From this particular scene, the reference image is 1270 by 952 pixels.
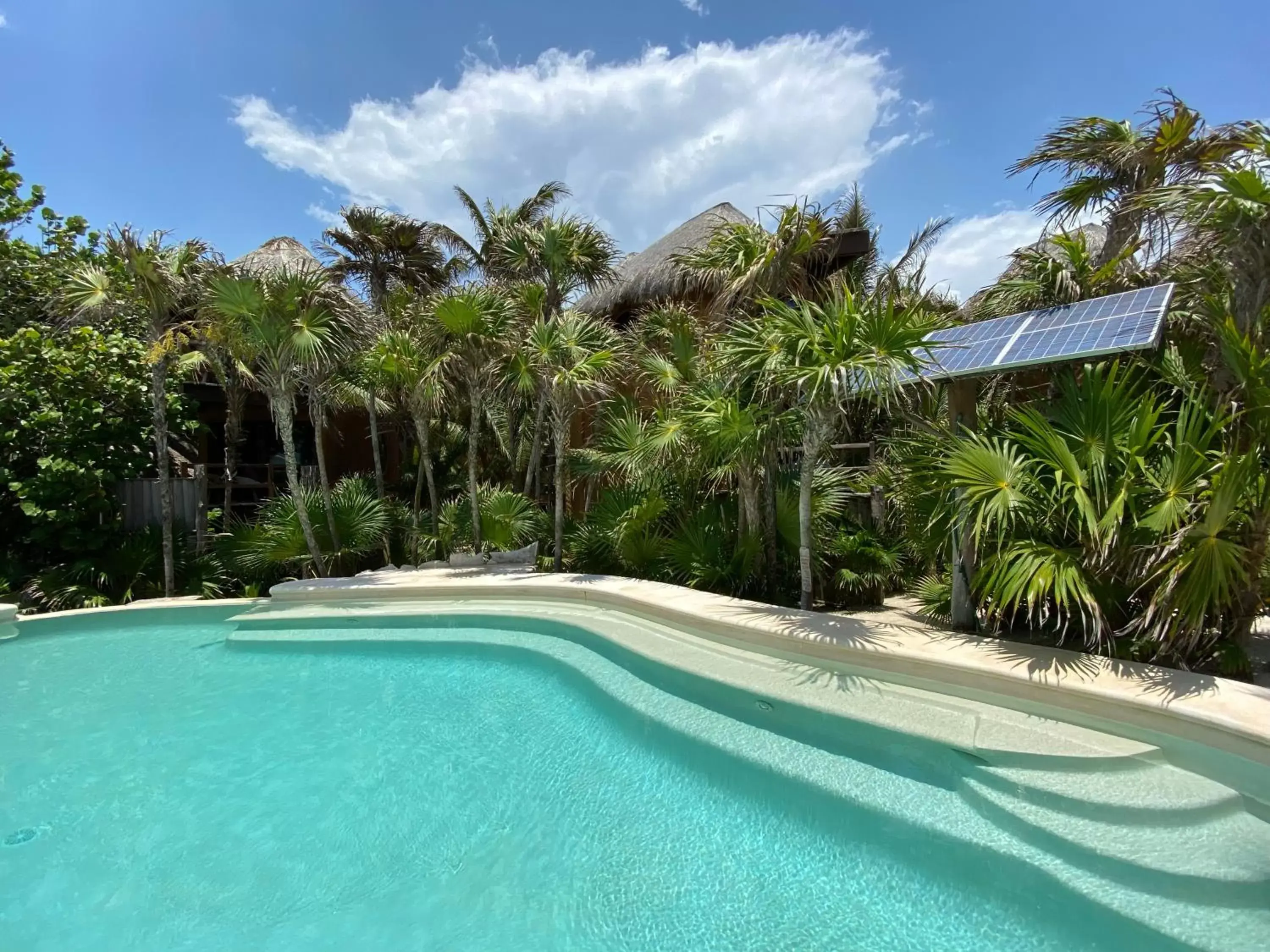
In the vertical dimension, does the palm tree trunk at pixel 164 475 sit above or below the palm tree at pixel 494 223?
below

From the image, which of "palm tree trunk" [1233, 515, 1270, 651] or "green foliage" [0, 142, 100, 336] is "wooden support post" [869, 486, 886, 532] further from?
"green foliage" [0, 142, 100, 336]

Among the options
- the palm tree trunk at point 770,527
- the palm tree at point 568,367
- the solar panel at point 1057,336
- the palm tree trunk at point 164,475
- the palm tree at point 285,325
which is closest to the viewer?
the solar panel at point 1057,336

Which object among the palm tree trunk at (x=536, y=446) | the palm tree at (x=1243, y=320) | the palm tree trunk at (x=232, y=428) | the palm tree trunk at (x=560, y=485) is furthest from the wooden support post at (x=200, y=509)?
the palm tree at (x=1243, y=320)

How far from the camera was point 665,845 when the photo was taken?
3.28 m

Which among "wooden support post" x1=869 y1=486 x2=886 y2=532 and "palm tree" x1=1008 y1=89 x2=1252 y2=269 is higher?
"palm tree" x1=1008 y1=89 x2=1252 y2=269

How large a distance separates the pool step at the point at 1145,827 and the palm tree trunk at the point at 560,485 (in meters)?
6.64

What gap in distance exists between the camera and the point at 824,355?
18.8ft

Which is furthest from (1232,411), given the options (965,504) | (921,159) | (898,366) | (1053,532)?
(921,159)

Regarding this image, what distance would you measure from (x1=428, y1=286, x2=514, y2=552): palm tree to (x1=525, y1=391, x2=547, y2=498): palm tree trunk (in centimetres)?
91

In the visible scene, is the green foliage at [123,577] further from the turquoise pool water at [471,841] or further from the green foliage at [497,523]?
the turquoise pool water at [471,841]

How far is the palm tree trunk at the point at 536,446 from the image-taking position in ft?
32.7

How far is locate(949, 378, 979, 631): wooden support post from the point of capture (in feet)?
18.9

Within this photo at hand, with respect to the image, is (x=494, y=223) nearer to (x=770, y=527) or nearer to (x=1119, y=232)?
(x=770, y=527)

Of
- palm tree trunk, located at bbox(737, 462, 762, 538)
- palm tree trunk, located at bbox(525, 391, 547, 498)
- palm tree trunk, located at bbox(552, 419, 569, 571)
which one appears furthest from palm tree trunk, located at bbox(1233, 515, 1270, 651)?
palm tree trunk, located at bbox(525, 391, 547, 498)
